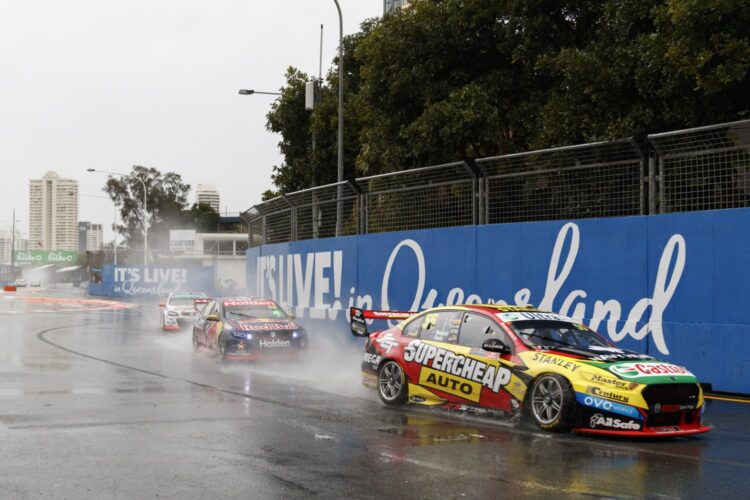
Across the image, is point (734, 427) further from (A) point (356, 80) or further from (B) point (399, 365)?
(A) point (356, 80)

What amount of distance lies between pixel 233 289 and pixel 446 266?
37.6 m

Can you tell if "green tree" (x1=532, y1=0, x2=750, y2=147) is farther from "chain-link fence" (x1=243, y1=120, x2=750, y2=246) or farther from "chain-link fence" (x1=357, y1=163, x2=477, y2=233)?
"chain-link fence" (x1=357, y1=163, x2=477, y2=233)

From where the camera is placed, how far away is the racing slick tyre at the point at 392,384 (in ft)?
37.8

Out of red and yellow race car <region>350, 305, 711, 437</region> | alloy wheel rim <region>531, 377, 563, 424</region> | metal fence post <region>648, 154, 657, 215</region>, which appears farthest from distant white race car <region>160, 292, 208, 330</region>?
alloy wheel rim <region>531, 377, 563, 424</region>

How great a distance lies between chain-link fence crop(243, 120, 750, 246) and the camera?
1309 centimetres

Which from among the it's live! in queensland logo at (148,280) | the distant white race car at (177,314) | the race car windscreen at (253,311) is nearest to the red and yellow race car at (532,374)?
the race car windscreen at (253,311)

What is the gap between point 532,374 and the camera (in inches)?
381

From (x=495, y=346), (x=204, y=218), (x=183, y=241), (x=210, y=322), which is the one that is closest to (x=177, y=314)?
(x=210, y=322)

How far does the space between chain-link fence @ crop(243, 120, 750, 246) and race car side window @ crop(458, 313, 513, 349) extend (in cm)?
454

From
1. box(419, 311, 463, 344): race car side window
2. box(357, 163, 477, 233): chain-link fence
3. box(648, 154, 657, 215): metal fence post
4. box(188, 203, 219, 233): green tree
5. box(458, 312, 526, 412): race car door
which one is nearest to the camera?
box(458, 312, 526, 412): race car door

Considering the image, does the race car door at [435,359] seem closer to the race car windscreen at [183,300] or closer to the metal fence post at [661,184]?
the metal fence post at [661,184]

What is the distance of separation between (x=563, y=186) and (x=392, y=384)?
580 cm

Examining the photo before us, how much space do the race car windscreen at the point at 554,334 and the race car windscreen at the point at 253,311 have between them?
352 inches

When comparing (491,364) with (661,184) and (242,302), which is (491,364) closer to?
(661,184)
